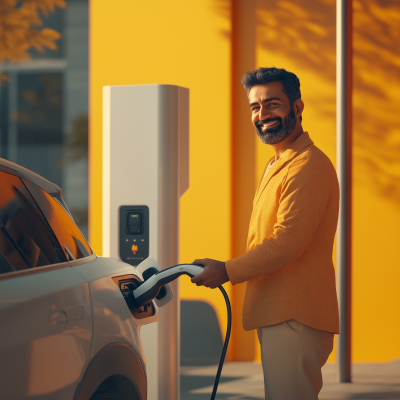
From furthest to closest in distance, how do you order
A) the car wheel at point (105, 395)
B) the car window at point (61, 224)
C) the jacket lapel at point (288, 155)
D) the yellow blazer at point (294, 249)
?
1. the jacket lapel at point (288, 155)
2. the yellow blazer at point (294, 249)
3. the car window at point (61, 224)
4. the car wheel at point (105, 395)

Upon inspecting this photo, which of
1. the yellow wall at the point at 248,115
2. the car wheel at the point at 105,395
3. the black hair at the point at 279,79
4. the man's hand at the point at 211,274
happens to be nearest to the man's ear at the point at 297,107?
the black hair at the point at 279,79

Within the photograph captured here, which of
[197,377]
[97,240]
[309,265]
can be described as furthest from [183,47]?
[309,265]

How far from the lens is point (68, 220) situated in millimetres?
2164

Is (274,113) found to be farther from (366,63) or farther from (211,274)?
(366,63)

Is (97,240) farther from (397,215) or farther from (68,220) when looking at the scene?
(68,220)

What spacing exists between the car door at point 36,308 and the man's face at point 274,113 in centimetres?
105

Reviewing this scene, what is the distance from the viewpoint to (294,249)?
2.29 m

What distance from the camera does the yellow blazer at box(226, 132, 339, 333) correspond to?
2.31m

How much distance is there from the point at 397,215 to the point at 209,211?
1.70 metres

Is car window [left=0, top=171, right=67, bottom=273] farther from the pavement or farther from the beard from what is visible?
the pavement

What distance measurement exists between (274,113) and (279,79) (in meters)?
0.15

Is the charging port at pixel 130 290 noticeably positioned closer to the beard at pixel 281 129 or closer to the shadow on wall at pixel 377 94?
the beard at pixel 281 129

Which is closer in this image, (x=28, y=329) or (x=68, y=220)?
(x=28, y=329)

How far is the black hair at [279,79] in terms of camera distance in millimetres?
2506
